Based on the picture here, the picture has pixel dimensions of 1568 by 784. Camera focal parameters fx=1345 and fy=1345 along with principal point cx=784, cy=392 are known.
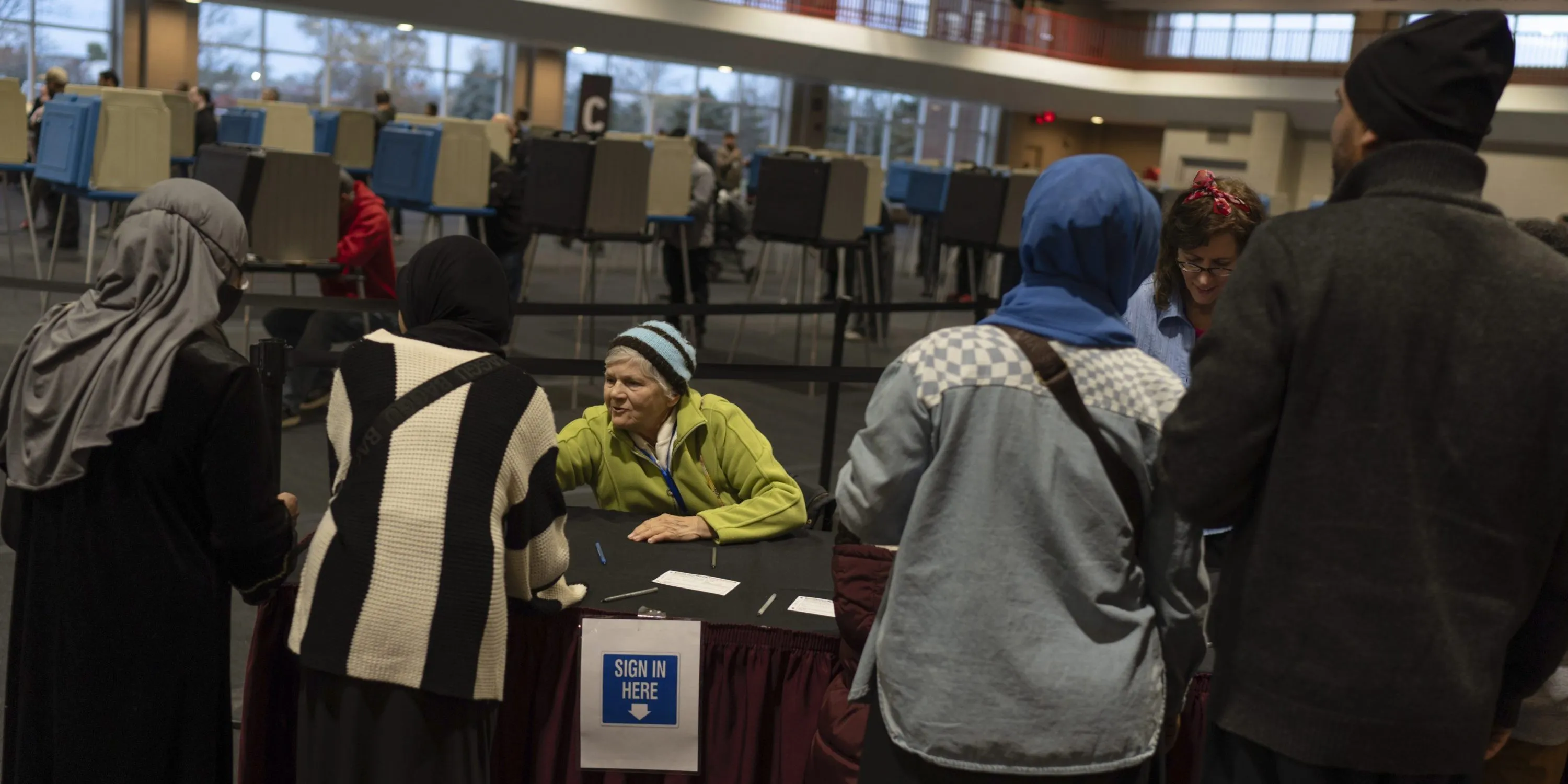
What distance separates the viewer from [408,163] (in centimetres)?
861

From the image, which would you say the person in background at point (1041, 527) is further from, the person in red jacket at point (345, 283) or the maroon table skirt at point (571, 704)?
the person in red jacket at point (345, 283)

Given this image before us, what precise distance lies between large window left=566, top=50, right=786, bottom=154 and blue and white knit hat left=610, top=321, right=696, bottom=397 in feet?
77.6

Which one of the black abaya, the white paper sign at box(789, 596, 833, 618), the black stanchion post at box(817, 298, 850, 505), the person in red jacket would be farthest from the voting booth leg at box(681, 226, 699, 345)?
the black abaya

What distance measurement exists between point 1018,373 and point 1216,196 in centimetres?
138

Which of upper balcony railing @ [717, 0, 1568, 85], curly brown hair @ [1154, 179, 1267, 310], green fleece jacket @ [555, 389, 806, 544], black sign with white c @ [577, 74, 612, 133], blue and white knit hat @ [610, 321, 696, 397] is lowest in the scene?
green fleece jacket @ [555, 389, 806, 544]

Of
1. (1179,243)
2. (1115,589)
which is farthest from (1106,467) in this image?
(1179,243)

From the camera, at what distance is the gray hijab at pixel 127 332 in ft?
7.11

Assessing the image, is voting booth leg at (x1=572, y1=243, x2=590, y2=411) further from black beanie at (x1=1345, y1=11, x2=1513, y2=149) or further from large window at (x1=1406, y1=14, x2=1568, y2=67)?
large window at (x1=1406, y1=14, x2=1568, y2=67)

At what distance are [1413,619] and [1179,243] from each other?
148 centimetres

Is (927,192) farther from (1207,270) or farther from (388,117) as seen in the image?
(1207,270)

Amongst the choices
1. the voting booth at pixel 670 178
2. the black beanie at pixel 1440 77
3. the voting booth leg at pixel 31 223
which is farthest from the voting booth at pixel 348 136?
the black beanie at pixel 1440 77

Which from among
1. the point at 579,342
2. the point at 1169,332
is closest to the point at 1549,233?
the point at 1169,332

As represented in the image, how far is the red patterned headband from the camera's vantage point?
9.32ft

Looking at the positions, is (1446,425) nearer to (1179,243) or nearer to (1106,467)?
(1106,467)
